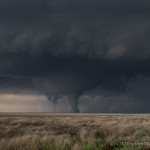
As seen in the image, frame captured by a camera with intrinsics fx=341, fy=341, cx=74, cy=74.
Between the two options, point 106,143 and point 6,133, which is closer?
point 106,143

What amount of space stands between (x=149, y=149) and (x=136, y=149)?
2.08 ft

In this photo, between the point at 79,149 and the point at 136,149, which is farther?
the point at 79,149

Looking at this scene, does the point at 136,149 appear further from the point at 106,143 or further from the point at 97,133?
the point at 97,133

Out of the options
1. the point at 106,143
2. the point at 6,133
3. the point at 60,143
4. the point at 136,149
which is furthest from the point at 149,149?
the point at 6,133

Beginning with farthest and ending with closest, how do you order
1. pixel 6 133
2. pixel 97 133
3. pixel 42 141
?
pixel 6 133, pixel 97 133, pixel 42 141

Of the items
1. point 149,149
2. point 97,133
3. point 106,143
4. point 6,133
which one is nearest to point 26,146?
point 106,143

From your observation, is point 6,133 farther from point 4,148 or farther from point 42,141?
point 4,148

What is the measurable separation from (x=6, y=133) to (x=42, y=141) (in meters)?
11.0

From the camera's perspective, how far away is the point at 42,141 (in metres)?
16.6

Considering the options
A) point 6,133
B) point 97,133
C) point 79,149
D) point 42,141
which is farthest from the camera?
point 6,133

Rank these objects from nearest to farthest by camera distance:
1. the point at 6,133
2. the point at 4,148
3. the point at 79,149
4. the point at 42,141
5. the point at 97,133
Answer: the point at 4,148
the point at 79,149
the point at 42,141
the point at 97,133
the point at 6,133

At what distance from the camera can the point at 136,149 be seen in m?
14.2

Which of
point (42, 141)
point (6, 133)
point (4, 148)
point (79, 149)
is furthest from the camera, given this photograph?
point (6, 133)

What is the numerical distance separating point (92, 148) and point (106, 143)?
0.98 m
